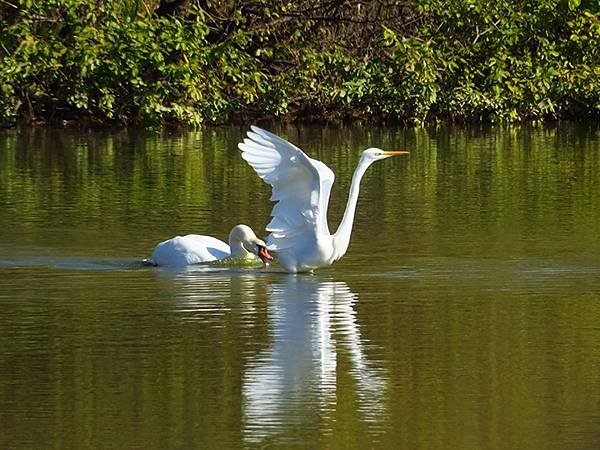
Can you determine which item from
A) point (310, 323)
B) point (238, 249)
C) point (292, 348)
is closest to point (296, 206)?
point (238, 249)

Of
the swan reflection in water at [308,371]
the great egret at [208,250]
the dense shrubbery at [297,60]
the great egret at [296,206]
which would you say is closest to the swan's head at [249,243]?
the great egret at [208,250]

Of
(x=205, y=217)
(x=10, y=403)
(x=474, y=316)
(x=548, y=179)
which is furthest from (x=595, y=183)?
(x=10, y=403)

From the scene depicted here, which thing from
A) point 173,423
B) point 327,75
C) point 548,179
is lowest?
point 173,423

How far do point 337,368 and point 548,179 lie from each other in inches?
443

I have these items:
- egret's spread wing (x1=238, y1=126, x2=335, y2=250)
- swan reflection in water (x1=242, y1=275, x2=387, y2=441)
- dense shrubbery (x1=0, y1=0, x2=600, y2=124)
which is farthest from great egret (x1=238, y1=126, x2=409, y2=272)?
dense shrubbery (x1=0, y1=0, x2=600, y2=124)

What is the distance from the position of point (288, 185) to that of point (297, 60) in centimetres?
1812

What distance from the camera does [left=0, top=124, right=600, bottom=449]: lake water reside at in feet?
24.5

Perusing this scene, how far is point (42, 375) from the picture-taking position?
28.1 feet

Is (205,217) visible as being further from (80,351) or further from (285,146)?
(80,351)

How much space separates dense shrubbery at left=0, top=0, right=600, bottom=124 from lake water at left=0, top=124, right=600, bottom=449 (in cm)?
885

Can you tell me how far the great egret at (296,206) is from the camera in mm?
12141

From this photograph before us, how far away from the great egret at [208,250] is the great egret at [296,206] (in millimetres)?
656

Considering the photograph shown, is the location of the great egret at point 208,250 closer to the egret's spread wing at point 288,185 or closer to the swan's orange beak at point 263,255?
the swan's orange beak at point 263,255

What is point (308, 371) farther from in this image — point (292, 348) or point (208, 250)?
point (208, 250)
